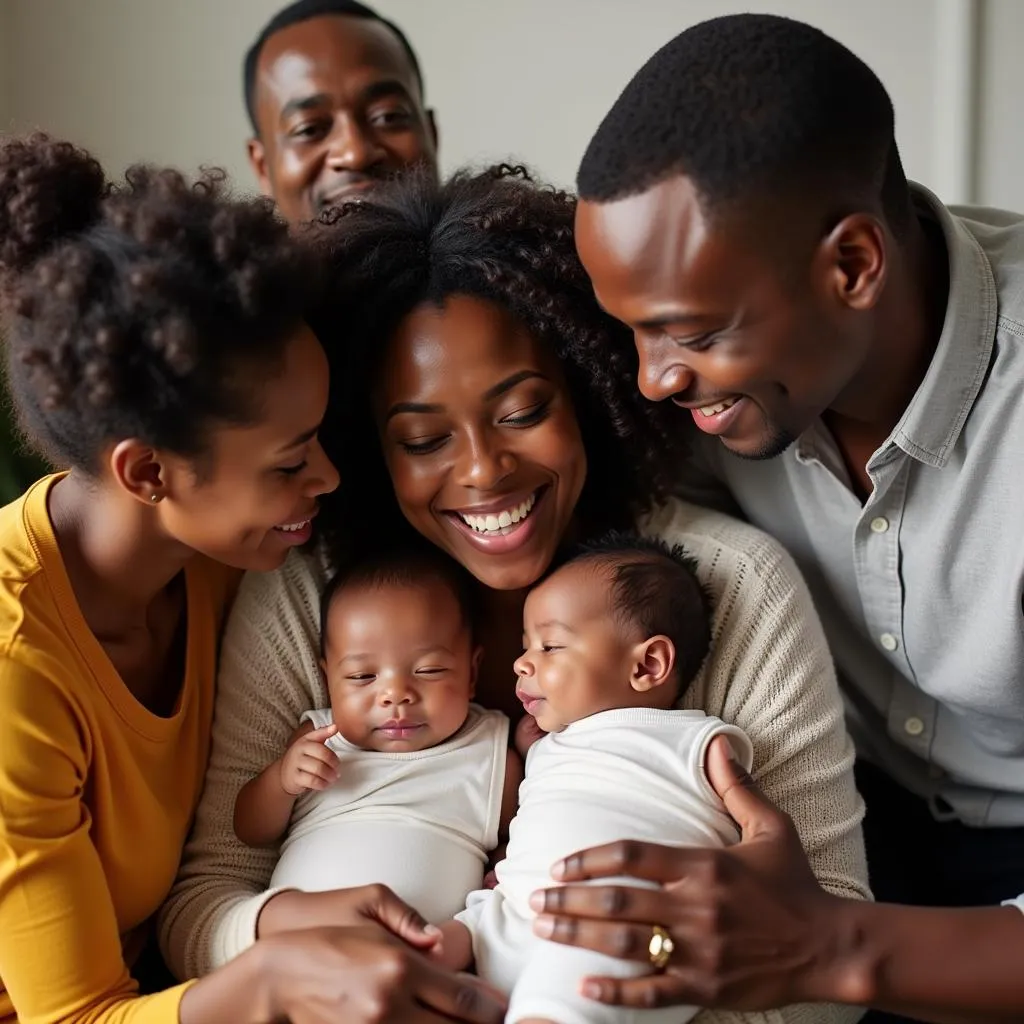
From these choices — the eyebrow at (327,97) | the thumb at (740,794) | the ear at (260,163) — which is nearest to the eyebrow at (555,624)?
the thumb at (740,794)

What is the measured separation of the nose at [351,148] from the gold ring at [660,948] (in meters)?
1.51

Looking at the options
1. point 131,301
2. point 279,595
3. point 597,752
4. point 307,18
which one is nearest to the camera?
point 131,301

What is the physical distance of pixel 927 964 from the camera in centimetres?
129

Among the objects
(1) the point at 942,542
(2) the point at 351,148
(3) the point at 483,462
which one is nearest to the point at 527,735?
(3) the point at 483,462

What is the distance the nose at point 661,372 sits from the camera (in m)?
1.35

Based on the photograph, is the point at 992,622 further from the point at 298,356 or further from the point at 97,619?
the point at 97,619

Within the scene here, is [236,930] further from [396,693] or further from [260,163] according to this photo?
[260,163]

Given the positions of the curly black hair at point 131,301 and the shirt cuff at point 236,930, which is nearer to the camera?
the curly black hair at point 131,301

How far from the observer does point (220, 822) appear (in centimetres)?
151

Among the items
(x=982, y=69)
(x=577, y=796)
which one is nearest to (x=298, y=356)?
(x=577, y=796)

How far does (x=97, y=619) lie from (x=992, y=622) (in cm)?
109

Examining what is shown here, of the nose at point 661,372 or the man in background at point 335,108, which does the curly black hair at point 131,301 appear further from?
the man in background at point 335,108

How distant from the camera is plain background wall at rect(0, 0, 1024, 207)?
2723 mm

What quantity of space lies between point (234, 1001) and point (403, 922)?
19cm
